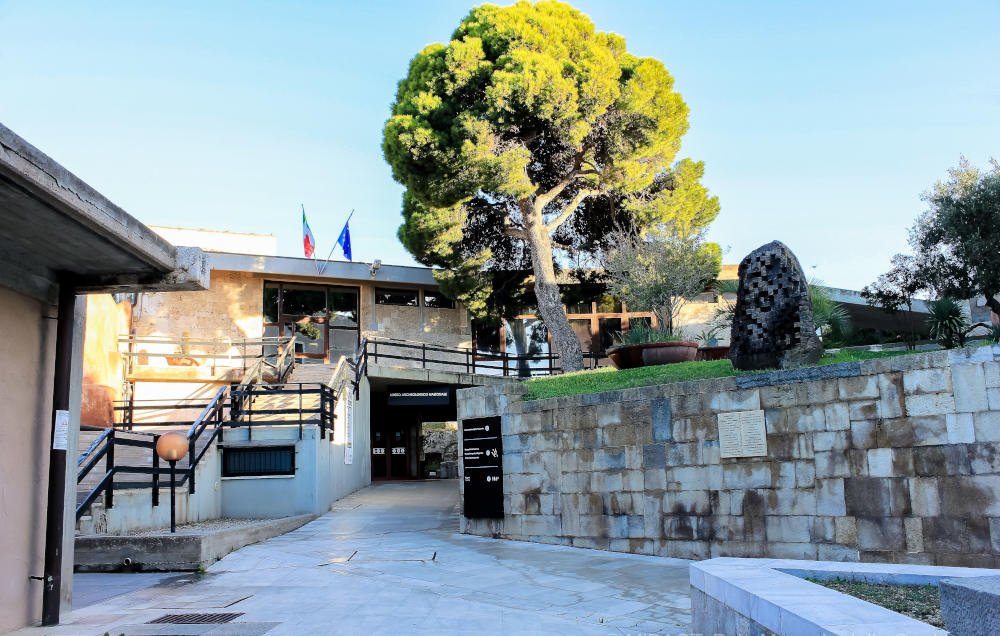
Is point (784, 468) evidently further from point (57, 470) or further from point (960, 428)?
point (57, 470)

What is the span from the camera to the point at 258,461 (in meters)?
12.7

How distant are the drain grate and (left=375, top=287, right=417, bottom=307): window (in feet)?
61.1

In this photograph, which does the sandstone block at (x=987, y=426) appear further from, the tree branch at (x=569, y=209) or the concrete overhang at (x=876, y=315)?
the concrete overhang at (x=876, y=315)

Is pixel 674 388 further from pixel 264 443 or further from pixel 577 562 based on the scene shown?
pixel 264 443

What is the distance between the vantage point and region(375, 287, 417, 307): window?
24672 mm

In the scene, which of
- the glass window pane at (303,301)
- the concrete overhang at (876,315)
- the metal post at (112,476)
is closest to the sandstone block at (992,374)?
the metal post at (112,476)

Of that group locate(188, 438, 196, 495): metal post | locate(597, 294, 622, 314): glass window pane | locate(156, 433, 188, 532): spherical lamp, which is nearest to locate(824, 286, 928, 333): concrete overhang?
locate(597, 294, 622, 314): glass window pane

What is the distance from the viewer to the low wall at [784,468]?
748cm

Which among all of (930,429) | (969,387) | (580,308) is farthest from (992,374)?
(580,308)

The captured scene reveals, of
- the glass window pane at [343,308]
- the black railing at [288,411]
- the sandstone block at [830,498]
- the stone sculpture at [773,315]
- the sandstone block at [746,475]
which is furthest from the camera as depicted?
the glass window pane at [343,308]

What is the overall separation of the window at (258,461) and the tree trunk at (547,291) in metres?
8.08

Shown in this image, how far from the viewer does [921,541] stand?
7.61 metres

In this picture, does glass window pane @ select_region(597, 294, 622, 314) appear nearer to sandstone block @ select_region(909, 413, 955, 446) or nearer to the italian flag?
the italian flag

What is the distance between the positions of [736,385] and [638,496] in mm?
1986
